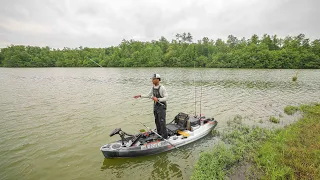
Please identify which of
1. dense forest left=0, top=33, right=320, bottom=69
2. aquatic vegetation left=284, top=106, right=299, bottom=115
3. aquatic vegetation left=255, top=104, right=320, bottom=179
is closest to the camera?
aquatic vegetation left=255, top=104, right=320, bottom=179

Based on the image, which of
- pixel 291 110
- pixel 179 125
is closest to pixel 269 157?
pixel 179 125

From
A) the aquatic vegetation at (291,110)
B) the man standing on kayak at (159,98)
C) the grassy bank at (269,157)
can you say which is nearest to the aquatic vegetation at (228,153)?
the grassy bank at (269,157)

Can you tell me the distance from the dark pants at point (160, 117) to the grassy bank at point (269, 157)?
6.29 feet

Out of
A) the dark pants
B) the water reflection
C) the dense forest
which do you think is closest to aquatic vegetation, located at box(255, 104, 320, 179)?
the water reflection

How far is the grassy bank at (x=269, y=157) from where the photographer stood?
5.70 meters

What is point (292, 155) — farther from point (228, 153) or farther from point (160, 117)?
point (160, 117)

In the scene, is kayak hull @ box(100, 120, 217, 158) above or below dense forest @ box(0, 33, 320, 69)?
below

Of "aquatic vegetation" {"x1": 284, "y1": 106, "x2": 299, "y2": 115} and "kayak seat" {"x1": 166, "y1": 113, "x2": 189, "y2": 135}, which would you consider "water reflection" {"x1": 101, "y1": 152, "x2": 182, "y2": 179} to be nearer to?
"kayak seat" {"x1": 166, "y1": 113, "x2": 189, "y2": 135}

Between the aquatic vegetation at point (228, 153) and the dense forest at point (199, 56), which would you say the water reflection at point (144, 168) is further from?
the dense forest at point (199, 56)

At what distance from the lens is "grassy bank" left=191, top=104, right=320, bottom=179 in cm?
570

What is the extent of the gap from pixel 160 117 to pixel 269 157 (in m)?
4.43

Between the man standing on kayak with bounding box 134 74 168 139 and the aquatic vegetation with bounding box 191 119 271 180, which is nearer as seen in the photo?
the aquatic vegetation with bounding box 191 119 271 180

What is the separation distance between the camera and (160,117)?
7.53m

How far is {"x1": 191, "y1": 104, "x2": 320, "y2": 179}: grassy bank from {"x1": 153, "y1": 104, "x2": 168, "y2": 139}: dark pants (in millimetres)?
1919
